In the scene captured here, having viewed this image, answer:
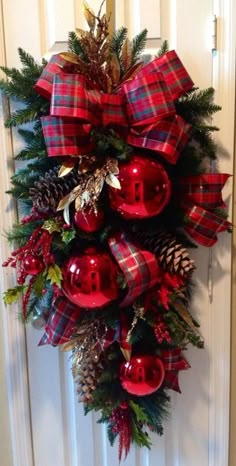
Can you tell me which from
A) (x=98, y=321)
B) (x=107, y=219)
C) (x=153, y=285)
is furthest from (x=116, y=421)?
(x=107, y=219)

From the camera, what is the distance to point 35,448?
3.80 ft

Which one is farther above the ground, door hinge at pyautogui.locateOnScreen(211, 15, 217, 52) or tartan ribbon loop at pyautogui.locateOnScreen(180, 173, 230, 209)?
door hinge at pyautogui.locateOnScreen(211, 15, 217, 52)

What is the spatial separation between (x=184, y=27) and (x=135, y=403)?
0.87m

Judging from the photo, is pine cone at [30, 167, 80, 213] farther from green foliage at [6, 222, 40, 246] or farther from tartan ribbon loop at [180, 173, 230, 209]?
tartan ribbon loop at [180, 173, 230, 209]

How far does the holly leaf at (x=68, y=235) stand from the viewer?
83cm

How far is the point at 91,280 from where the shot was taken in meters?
0.82

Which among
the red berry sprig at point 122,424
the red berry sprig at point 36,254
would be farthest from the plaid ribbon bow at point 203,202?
the red berry sprig at point 122,424

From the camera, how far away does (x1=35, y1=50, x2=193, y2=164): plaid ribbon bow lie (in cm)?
78

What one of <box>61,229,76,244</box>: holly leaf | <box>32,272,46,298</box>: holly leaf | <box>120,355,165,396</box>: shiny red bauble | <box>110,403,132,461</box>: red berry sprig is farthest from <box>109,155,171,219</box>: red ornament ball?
<box>110,403,132,461</box>: red berry sprig

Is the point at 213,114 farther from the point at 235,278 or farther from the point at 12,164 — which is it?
the point at 12,164

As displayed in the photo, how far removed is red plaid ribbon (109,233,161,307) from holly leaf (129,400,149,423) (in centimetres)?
26

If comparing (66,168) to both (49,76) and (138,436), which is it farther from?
(138,436)

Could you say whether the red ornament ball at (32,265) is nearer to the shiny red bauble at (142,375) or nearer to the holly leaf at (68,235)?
the holly leaf at (68,235)

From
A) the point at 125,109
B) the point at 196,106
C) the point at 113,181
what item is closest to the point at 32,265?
the point at 113,181
